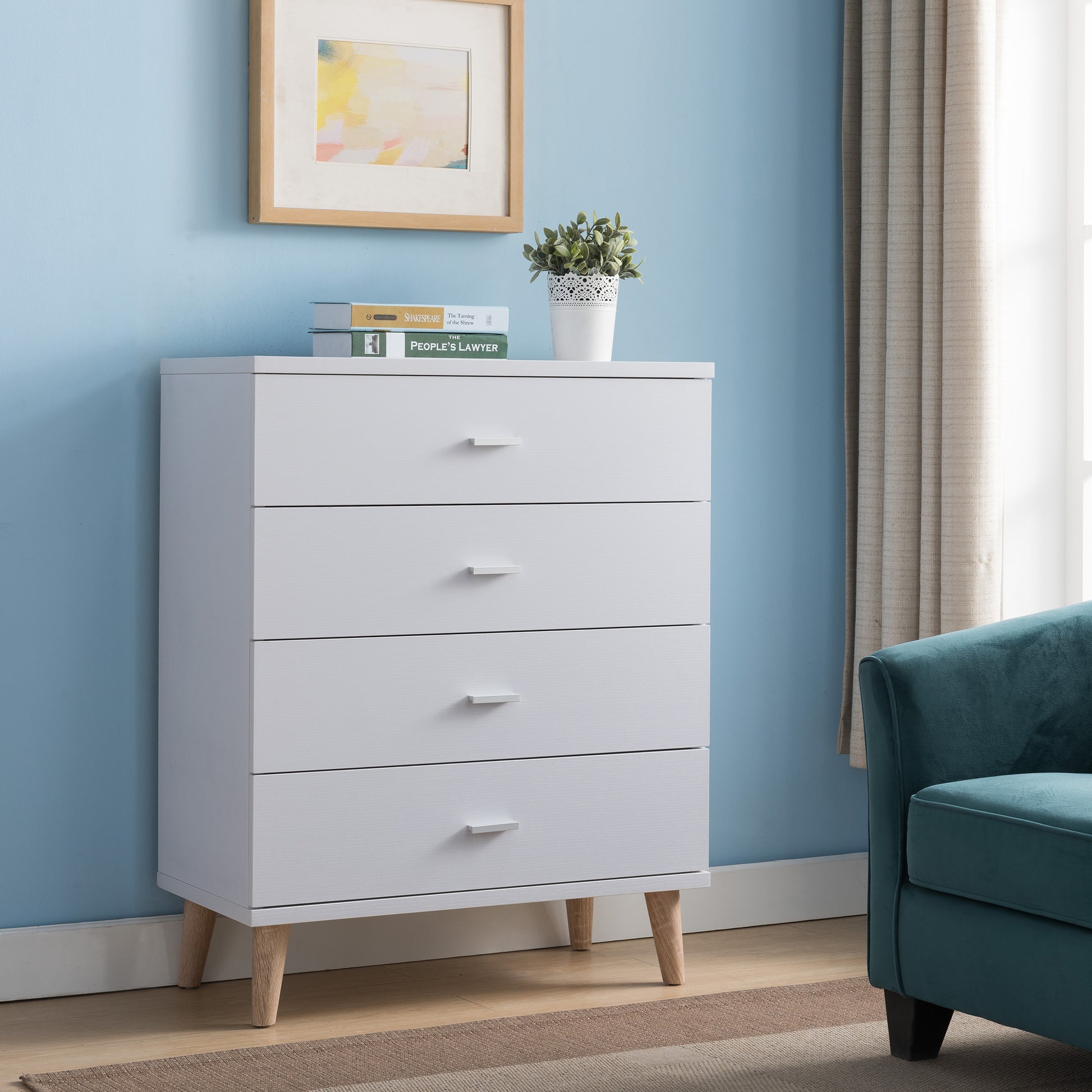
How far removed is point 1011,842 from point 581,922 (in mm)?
1039

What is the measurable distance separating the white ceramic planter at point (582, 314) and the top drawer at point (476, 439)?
0.47 feet

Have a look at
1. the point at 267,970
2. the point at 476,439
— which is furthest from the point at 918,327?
the point at 267,970

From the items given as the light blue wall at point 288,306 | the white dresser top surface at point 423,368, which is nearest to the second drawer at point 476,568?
the white dresser top surface at point 423,368

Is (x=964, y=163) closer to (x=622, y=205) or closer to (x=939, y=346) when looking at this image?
(x=939, y=346)

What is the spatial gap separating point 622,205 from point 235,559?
40.9 inches

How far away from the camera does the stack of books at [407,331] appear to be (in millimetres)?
2506

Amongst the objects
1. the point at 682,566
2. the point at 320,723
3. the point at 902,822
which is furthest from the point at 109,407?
the point at 902,822

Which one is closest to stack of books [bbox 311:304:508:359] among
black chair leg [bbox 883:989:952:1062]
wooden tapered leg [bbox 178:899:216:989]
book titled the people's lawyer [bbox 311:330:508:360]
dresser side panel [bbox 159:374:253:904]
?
book titled the people's lawyer [bbox 311:330:508:360]

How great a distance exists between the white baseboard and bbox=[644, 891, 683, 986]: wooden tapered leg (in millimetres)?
284

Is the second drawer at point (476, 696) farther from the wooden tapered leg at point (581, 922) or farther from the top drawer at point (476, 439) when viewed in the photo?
the wooden tapered leg at point (581, 922)

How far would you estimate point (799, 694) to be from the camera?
10.2 feet

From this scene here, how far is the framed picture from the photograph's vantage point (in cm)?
264

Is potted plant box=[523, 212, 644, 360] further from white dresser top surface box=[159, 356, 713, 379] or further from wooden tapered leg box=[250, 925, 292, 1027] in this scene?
wooden tapered leg box=[250, 925, 292, 1027]

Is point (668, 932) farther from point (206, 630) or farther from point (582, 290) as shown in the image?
point (582, 290)
